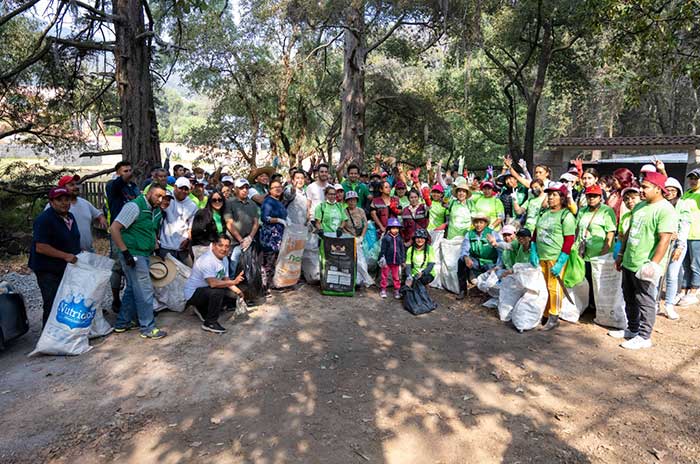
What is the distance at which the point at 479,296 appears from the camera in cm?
664

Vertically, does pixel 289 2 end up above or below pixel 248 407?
above

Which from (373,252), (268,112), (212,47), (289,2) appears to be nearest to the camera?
(373,252)

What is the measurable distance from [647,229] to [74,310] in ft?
18.8

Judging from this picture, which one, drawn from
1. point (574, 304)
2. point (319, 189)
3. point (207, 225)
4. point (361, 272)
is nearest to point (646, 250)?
point (574, 304)

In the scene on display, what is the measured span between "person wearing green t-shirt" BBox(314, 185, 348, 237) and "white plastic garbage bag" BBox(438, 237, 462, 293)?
1562 millimetres

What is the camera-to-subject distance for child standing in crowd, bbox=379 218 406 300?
645 cm

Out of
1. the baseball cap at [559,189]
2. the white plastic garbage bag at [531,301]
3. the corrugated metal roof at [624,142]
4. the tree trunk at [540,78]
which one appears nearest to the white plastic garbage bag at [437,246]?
the white plastic garbage bag at [531,301]

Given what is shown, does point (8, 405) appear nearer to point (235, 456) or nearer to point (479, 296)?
point (235, 456)

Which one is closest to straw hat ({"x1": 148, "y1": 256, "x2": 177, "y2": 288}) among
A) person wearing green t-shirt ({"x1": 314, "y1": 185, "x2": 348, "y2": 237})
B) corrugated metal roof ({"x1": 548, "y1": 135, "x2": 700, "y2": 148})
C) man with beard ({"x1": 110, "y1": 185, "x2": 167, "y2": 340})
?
man with beard ({"x1": 110, "y1": 185, "x2": 167, "y2": 340})

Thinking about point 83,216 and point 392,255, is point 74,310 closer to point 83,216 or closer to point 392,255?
point 83,216

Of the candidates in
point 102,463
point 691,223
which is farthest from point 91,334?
point 691,223

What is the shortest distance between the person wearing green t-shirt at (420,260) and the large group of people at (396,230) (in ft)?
0.05

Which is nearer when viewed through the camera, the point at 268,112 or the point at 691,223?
the point at 691,223

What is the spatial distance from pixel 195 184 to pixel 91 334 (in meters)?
2.75
